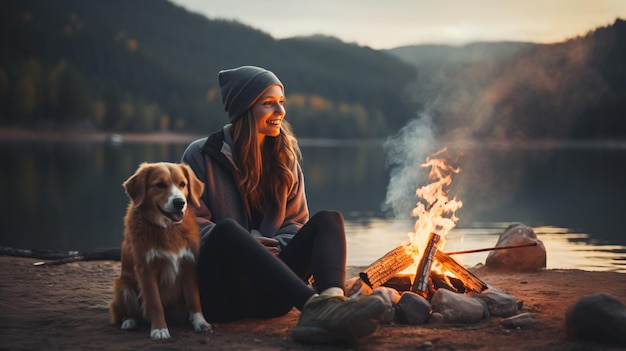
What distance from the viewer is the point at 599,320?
16.2 feet

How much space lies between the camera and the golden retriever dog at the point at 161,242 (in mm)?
5012

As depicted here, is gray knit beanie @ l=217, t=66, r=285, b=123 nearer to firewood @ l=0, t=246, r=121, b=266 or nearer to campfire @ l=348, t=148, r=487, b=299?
campfire @ l=348, t=148, r=487, b=299

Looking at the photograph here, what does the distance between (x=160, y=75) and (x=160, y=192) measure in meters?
146

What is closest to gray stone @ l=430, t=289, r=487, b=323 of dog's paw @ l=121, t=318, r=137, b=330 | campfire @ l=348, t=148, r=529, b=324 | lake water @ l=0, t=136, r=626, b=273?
campfire @ l=348, t=148, r=529, b=324

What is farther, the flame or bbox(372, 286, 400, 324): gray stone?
the flame

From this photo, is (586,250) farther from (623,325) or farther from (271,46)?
(271,46)

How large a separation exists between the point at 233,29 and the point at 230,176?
620 feet

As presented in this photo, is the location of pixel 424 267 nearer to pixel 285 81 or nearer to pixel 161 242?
pixel 161 242

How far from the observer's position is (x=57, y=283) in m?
8.02

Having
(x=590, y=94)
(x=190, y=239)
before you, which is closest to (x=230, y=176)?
(x=190, y=239)

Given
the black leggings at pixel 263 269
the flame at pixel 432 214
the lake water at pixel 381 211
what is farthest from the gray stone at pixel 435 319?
the lake water at pixel 381 211

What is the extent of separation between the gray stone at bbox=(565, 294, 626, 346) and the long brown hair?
2424 millimetres

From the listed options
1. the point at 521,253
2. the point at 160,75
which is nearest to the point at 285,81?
the point at 160,75

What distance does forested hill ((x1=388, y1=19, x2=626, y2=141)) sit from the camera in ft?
147
